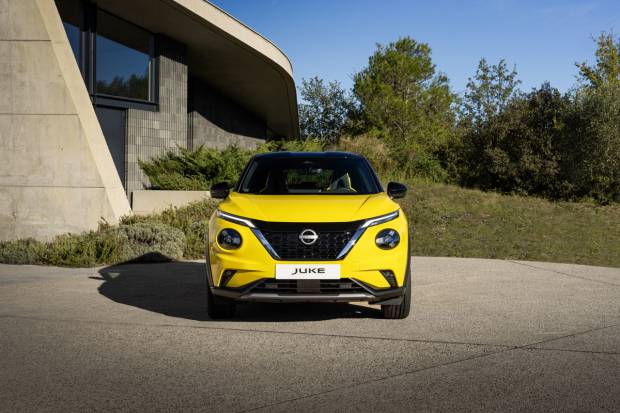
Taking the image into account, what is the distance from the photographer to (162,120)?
1970 cm

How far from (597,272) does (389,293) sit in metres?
6.39

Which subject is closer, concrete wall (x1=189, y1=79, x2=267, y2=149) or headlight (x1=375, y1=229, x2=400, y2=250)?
headlight (x1=375, y1=229, x2=400, y2=250)

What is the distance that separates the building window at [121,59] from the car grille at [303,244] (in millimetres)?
13045

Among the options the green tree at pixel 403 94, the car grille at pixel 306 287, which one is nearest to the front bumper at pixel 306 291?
the car grille at pixel 306 287

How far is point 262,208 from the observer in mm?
6184

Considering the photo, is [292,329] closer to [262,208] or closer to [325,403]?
[262,208]

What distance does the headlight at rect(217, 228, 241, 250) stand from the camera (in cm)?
594

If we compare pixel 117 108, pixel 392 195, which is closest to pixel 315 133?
pixel 117 108

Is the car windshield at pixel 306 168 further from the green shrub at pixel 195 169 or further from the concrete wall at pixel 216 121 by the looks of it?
the concrete wall at pixel 216 121

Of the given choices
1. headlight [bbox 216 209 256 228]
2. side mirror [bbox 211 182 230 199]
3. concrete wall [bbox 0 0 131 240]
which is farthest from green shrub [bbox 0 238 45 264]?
headlight [bbox 216 209 256 228]

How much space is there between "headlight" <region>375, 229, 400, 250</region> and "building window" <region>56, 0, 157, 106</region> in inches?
515

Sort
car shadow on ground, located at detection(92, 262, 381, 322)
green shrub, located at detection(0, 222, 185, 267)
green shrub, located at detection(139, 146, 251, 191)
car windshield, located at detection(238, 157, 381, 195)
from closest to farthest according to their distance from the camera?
car shadow on ground, located at detection(92, 262, 381, 322) < car windshield, located at detection(238, 157, 381, 195) < green shrub, located at detection(0, 222, 185, 267) < green shrub, located at detection(139, 146, 251, 191)

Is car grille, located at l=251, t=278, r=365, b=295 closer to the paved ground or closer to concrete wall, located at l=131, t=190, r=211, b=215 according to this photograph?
the paved ground

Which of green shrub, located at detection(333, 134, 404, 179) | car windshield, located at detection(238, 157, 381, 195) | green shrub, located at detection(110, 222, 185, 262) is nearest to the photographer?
car windshield, located at detection(238, 157, 381, 195)
